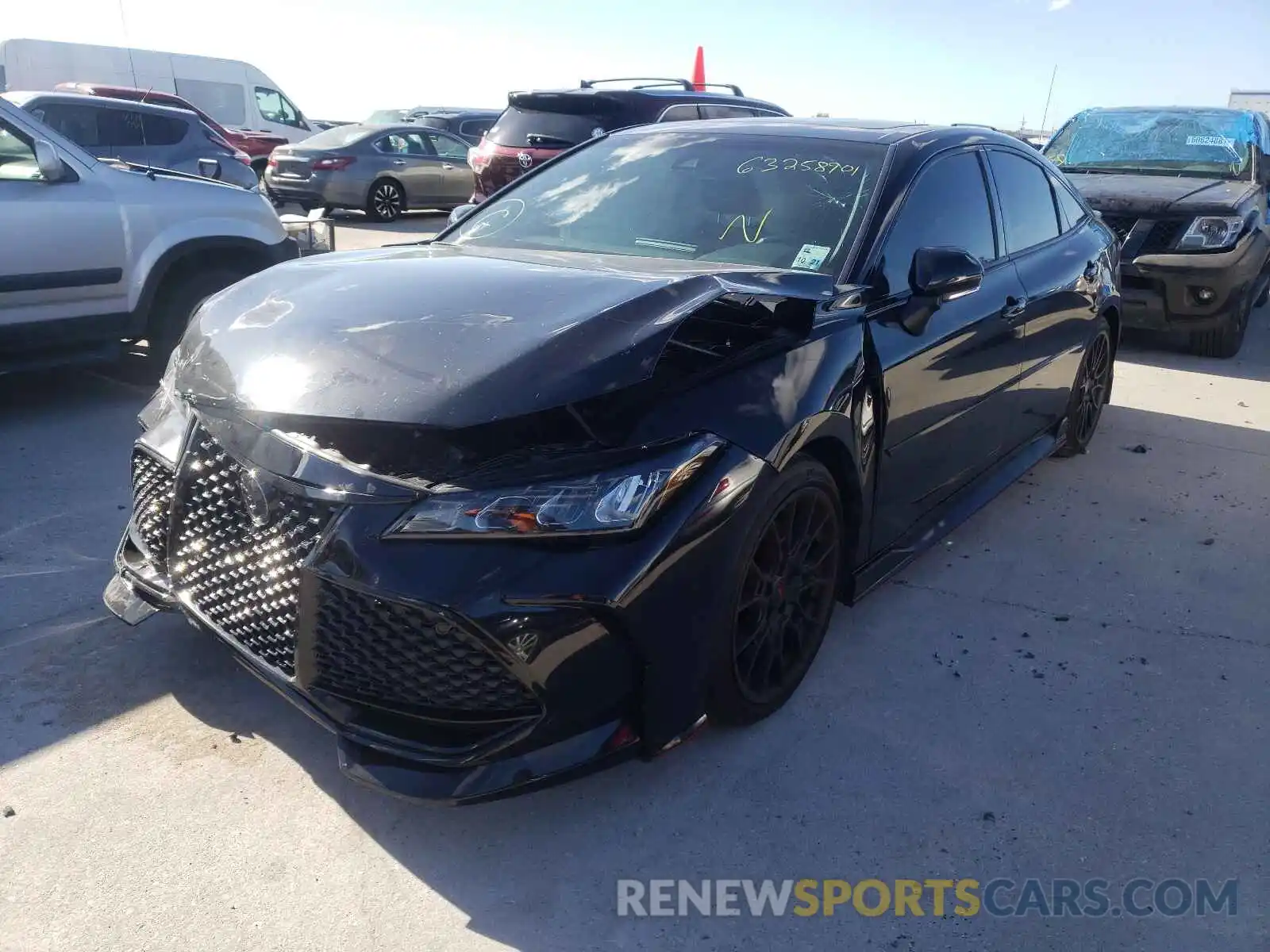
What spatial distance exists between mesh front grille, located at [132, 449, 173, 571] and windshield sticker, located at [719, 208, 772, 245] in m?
1.85

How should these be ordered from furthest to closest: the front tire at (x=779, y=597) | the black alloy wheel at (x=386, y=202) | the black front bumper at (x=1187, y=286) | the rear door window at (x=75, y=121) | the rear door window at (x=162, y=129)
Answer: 1. the black alloy wheel at (x=386, y=202)
2. the rear door window at (x=162, y=129)
3. the rear door window at (x=75, y=121)
4. the black front bumper at (x=1187, y=286)
5. the front tire at (x=779, y=597)

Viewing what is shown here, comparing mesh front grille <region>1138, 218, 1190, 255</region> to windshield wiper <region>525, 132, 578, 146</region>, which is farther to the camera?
windshield wiper <region>525, 132, 578, 146</region>

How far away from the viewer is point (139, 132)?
1192 centimetres

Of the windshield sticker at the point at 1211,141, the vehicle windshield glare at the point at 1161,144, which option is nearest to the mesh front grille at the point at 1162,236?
the vehicle windshield glare at the point at 1161,144

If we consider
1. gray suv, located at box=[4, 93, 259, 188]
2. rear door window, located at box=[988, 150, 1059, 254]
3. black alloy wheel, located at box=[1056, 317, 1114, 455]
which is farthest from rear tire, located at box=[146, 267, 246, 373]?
gray suv, located at box=[4, 93, 259, 188]

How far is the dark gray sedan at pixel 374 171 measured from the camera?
15055mm

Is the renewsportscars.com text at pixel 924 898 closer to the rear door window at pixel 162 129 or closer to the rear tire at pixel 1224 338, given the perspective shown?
the rear tire at pixel 1224 338

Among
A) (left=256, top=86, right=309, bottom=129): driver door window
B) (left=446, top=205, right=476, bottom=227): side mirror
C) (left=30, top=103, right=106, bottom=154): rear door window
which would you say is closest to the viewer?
(left=446, top=205, right=476, bottom=227): side mirror

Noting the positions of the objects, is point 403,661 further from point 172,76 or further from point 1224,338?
point 172,76

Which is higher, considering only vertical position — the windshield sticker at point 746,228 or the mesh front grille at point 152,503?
the windshield sticker at point 746,228

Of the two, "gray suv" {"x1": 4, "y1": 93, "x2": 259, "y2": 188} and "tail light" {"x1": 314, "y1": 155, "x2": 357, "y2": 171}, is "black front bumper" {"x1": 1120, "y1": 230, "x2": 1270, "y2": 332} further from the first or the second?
"tail light" {"x1": 314, "y1": 155, "x2": 357, "y2": 171}

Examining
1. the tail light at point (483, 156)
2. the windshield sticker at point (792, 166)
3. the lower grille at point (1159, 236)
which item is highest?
the windshield sticker at point (792, 166)

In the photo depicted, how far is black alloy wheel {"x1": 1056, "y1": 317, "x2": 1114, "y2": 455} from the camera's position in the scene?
17.0 feet

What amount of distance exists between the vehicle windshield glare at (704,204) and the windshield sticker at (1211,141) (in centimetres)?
657
